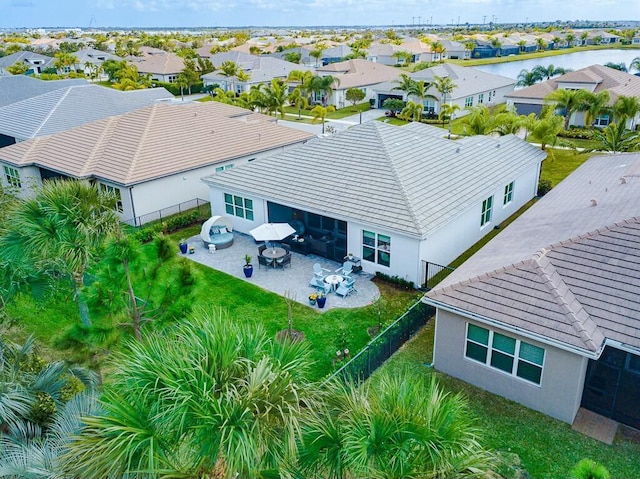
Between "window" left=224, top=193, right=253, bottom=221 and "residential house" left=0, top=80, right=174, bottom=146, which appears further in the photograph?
"residential house" left=0, top=80, right=174, bottom=146

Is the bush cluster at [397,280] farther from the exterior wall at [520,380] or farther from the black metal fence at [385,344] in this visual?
the exterior wall at [520,380]

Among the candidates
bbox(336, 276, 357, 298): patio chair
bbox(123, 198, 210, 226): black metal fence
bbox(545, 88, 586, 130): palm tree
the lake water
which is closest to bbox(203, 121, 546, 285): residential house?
bbox(336, 276, 357, 298): patio chair

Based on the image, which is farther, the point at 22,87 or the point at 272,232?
the point at 22,87

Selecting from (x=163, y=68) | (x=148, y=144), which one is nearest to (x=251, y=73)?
(x=163, y=68)

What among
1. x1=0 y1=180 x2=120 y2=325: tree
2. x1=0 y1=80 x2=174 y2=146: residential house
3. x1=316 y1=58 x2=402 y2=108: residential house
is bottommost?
x1=316 y1=58 x2=402 y2=108: residential house

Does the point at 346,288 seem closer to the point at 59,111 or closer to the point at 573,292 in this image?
the point at 573,292

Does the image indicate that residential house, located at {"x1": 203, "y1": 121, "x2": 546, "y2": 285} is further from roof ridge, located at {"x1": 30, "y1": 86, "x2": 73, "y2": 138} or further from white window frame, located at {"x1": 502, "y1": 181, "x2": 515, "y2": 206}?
roof ridge, located at {"x1": 30, "y1": 86, "x2": 73, "y2": 138}

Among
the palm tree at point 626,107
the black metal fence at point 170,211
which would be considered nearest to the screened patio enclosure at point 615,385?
the black metal fence at point 170,211

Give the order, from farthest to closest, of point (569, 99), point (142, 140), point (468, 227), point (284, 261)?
point (569, 99) < point (142, 140) < point (468, 227) < point (284, 261)
